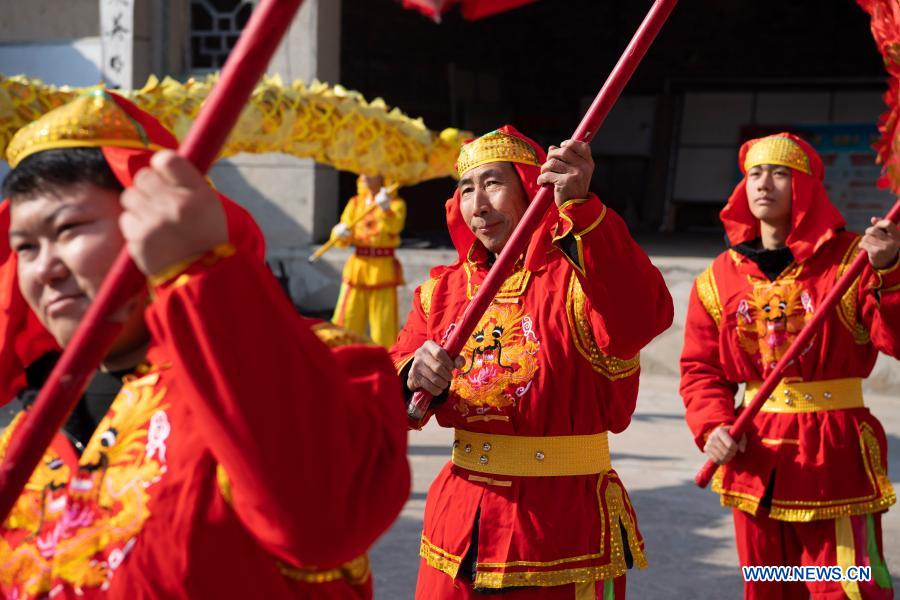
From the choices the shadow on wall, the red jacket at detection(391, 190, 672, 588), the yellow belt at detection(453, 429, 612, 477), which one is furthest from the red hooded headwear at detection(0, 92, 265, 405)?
the shadow on wall

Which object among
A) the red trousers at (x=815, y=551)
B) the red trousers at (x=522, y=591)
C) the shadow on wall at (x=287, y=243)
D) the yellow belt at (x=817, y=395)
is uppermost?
the yellow belt at (x=817, y=395)

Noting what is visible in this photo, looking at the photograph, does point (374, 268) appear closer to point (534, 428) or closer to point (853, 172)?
point (534, 428)

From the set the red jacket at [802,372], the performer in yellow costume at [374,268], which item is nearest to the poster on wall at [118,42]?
the performer in yellow costume at [374,268]

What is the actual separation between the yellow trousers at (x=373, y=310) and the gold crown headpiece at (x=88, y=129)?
22.7 ft

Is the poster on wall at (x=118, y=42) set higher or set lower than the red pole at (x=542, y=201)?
lower

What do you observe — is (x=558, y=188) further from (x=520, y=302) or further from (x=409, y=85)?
(x=409, y=85)

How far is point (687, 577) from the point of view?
14.7 ft

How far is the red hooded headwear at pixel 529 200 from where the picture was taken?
2.72 metres

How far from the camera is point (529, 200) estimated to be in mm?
2828

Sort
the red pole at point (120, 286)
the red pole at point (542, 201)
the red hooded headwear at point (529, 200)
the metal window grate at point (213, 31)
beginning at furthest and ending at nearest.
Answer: the metal window grate at point (213, 31) → the red hooded headwear at point (529, 200) → the red pole at point (542, 201) → the red pole at point (120, 286)

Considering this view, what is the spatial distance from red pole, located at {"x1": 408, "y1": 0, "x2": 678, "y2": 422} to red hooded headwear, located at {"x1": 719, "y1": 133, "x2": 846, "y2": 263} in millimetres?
1538

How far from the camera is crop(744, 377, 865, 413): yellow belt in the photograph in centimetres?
350

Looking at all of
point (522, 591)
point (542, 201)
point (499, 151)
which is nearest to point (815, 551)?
point (522, 591)

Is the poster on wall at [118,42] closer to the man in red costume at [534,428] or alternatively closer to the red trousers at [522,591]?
the man in red costume at [534,428]
